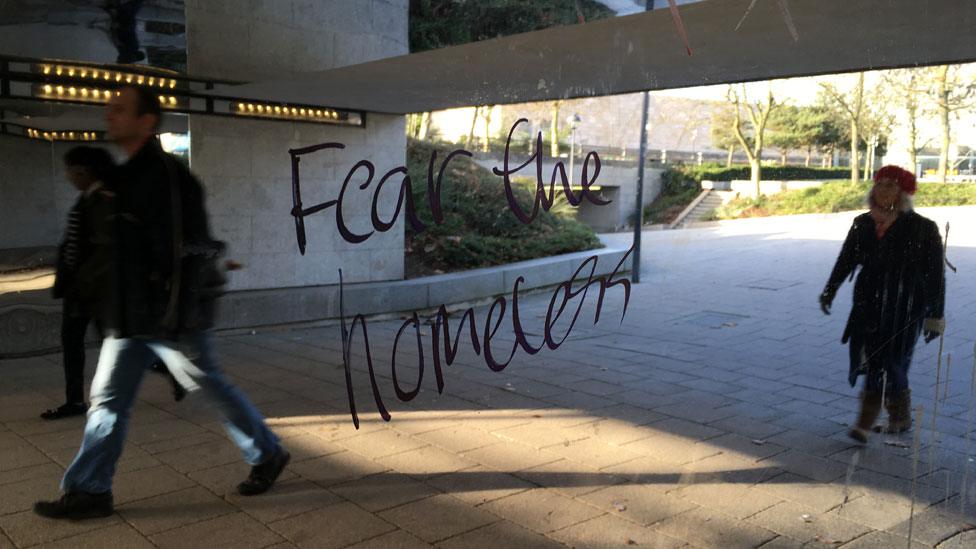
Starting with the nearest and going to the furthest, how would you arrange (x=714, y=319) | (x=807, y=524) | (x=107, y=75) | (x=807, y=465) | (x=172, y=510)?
1. (x=807, y=524)
2. (x=172, y=510)
3. (x=807, y=465)
4. (x=107, y=75)
5. (x=714, y=319)

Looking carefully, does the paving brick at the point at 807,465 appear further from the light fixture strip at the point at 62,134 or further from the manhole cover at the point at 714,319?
the light fixture strip at the point at 62,134

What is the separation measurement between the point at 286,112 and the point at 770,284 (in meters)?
6.73

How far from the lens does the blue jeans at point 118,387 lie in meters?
3.40

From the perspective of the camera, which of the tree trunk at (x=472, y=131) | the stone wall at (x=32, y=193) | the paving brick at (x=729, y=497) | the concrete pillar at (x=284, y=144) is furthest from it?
the tree trunk at (x=472, y=131)

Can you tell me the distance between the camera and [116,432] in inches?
135

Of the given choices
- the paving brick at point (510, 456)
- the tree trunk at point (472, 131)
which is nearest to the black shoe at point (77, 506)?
the paving brick at point (510, 456)

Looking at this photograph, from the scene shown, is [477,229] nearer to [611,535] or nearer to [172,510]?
[172,510]

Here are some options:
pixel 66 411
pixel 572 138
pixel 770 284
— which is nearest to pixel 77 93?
pixel 66 411

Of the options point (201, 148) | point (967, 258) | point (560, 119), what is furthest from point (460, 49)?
point (967, 258)

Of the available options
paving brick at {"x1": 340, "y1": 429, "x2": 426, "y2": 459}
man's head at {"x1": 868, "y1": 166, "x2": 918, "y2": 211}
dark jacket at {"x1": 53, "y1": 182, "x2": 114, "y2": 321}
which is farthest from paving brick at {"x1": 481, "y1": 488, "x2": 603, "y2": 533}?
man's head at {"x1": 868, "y1": 166, "x2": 918, "y2": 211}

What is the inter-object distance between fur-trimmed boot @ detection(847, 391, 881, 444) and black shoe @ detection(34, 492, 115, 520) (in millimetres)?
4190

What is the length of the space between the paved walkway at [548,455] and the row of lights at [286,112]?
8.49 ft

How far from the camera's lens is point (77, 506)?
11.2 feet

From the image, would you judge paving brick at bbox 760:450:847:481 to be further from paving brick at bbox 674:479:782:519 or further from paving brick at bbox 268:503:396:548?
paving brick at bbox 268:503:396:548
